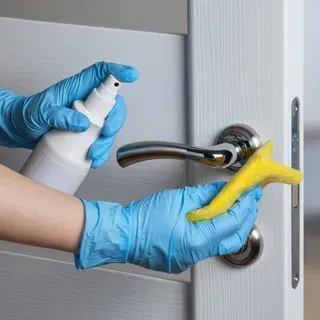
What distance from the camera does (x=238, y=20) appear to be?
2.84 feet

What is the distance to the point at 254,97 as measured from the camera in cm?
88

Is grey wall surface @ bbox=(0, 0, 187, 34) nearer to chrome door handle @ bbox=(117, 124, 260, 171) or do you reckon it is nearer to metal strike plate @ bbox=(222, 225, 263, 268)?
chrome door handle @ bbox=(117, 124, 260, 171)

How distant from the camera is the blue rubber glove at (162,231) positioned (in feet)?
2.76

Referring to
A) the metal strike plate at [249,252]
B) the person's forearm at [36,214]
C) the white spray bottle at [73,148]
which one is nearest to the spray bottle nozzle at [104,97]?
the white spray bottle at [73,148]

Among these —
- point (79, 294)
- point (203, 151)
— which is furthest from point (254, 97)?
point (79, 294)

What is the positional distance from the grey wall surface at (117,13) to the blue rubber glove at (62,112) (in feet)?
0.23

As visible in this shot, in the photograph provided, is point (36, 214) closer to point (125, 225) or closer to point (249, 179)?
point (125, 225)

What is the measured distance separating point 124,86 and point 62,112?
10 cm

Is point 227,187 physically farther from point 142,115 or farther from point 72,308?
point 72,308

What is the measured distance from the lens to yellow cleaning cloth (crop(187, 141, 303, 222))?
2.76 ft

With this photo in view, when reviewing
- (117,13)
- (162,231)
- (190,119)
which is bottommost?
(162,231)

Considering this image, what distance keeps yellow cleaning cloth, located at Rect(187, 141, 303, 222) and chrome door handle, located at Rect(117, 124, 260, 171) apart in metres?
0.03

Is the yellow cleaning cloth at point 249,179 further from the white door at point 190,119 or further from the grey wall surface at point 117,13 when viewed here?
the grey wall surface at point 117,13

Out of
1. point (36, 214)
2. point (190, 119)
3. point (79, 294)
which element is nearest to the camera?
point (36, 214)
